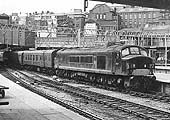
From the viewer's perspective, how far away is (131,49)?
20.0m

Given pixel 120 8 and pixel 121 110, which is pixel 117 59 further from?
pixel 120 8

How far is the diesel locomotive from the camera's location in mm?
18953

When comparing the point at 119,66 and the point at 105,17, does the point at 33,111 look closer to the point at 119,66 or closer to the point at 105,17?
the point at 119,66

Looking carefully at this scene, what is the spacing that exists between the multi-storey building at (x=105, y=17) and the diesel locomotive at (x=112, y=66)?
2733 inches

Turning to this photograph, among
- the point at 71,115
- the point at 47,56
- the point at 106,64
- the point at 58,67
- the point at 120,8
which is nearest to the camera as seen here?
the point at 71,115

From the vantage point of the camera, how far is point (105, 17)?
10038cm

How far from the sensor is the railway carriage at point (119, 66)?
18906mm

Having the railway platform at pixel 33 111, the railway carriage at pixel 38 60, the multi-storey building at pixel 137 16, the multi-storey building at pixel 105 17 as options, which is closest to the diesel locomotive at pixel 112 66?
the railway carriage at pixel 38 60

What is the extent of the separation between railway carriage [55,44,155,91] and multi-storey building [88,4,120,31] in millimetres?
72670

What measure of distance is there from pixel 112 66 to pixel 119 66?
0.73 meters

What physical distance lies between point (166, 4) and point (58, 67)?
17.8m

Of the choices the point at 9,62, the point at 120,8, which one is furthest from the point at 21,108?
the point at 120,8

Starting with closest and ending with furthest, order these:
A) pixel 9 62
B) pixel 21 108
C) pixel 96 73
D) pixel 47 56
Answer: pixel 21 108 → pixel 96 73 → pixel 47 56 → pixel 9 62

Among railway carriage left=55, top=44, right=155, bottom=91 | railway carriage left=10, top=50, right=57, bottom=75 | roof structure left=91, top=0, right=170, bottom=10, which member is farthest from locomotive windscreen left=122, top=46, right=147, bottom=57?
railway carriage left=10, top=50, right=57, bottom=75
